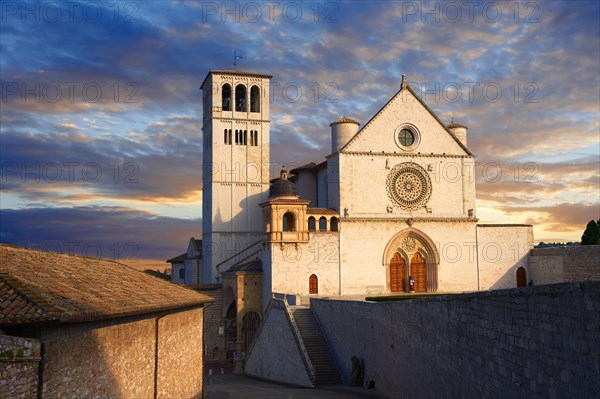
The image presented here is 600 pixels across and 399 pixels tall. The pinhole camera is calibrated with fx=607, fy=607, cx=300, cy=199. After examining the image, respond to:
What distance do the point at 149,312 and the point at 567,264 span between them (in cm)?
3288

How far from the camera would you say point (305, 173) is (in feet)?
169

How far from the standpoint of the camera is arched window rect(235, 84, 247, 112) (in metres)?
51.6

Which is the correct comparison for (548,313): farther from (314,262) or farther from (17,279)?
(314,262)

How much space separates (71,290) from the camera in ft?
44.0

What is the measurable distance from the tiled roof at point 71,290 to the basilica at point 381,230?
63.9ft

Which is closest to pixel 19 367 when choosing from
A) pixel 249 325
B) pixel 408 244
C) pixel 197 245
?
pixel 249 325

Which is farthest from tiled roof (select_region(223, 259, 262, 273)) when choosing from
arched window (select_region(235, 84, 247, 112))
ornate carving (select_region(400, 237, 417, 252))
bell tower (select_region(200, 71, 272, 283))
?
arched window (select_region(235, 84, 247, 112))

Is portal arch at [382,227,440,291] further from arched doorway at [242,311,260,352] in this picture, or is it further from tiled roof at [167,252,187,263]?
tiled roof at [167,252,187,263]

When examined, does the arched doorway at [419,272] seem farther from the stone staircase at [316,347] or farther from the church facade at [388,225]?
the stone staircase at [316,347]

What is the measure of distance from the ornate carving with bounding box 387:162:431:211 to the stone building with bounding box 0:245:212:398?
23774mm

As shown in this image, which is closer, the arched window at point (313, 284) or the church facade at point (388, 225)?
the arched window at point (313, 284)

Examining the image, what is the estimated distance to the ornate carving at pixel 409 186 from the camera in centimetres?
4328

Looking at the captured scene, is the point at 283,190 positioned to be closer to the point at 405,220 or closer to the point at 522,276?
the point at 405,220

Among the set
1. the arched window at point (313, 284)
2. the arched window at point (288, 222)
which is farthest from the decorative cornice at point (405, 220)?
the arched window at point (313, 284)
